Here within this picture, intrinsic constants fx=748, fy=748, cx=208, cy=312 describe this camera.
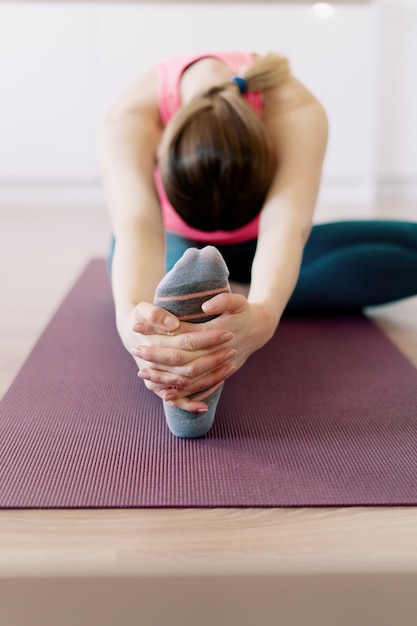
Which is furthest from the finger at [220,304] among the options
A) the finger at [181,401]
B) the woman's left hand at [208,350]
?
the finger at [181,401]

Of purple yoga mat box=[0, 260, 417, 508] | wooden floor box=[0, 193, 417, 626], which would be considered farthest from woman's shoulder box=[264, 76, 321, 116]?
wooden floor box=[0, 193, 417, 626]

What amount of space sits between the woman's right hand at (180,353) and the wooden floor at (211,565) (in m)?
0.18

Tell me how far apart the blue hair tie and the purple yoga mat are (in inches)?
19.9

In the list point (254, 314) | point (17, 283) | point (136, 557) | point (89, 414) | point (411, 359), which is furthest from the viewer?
point (17, 283)

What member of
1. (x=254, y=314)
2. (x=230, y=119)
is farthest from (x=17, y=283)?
(x=254, y=314)

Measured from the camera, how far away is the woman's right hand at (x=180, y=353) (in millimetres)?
965

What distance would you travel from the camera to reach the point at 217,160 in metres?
1.18

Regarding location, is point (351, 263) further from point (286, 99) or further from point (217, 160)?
point (217, 160)

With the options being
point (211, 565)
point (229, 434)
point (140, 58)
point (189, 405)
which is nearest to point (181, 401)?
point (189, 405)

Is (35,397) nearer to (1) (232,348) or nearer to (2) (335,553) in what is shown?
(1) (232,348)

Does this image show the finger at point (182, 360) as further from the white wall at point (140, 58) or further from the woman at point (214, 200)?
the white wall at point (140, 58)

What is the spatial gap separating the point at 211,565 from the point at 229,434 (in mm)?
320

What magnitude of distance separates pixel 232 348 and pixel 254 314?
0.22 ft

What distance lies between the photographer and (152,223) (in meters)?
1.27
